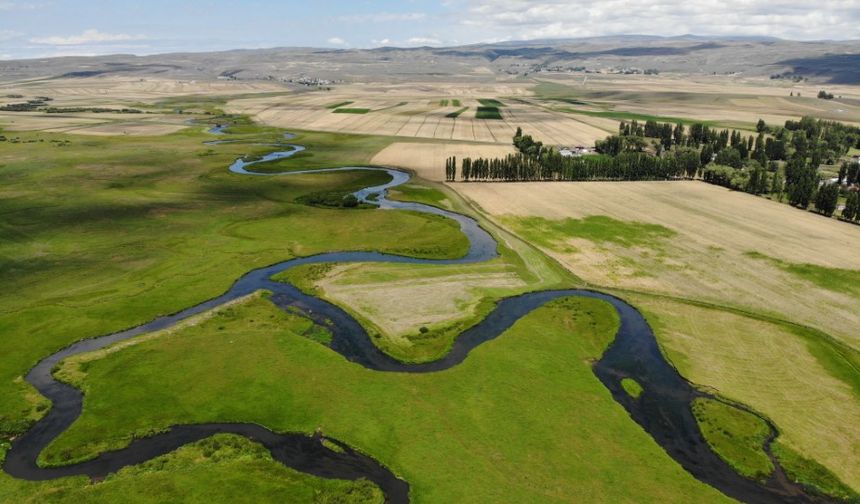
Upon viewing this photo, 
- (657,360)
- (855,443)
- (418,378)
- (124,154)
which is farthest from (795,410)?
(124,154)

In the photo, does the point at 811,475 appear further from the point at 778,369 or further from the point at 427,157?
the point at 427,157

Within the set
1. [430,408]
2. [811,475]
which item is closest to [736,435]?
[811,475]

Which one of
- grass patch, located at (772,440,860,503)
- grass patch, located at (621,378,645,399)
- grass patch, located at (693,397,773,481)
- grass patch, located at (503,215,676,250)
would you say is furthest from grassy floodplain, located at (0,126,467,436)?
grass patch, located at (772,440,860,503)

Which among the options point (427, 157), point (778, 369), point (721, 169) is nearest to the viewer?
point (778, 369)

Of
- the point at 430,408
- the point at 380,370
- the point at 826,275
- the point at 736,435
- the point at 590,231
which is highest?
the point at 590,231

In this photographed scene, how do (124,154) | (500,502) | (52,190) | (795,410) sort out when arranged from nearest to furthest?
1. (500,502)
2. (795,410)
3. (52,190)
4. (124,154)

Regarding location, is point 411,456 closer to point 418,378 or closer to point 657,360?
point 418,378
